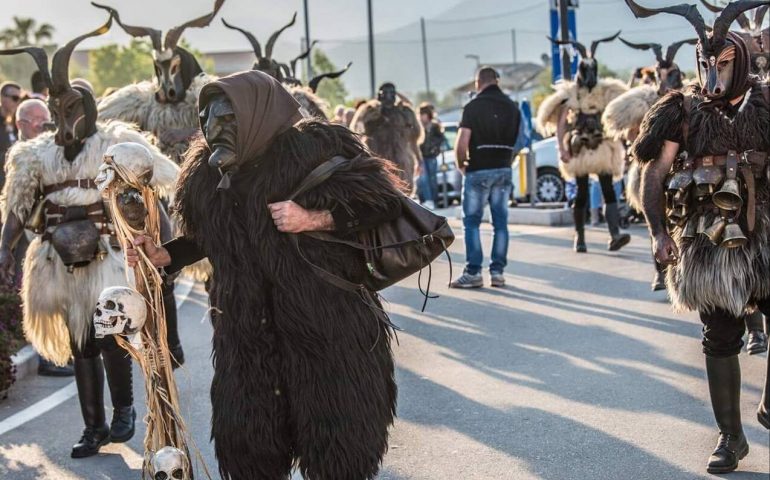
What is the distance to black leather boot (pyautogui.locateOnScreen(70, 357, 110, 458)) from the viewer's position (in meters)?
6.49

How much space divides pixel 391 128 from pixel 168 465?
8.76 metres

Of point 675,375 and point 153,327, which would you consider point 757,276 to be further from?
point 153,327

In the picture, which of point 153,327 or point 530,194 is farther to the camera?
point 530,194

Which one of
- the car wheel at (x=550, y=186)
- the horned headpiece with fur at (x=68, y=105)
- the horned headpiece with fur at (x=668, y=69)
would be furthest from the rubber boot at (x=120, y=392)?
the car wheel at (x=550, y=186)

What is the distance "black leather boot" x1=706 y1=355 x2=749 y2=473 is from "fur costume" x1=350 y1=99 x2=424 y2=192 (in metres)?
7.64

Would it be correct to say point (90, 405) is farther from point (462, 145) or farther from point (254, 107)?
point (462, 145)

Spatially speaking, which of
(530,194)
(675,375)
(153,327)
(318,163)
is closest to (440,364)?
(675,375)

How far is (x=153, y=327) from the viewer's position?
5031mm

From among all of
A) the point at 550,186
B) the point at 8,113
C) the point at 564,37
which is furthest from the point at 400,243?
the point at 550,186

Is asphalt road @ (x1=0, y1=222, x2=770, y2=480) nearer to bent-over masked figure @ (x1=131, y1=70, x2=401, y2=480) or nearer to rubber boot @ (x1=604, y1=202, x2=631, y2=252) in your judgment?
bent-over masked figure @ (x1=131, y1=70, x2=401, y2=480)

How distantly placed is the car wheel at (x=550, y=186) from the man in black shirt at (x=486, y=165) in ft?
31.0

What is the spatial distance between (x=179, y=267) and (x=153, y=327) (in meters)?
0.33

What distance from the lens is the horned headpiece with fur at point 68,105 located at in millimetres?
6457

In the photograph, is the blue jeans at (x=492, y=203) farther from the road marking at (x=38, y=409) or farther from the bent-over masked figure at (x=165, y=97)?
the road marking at (x=38, y=409)
